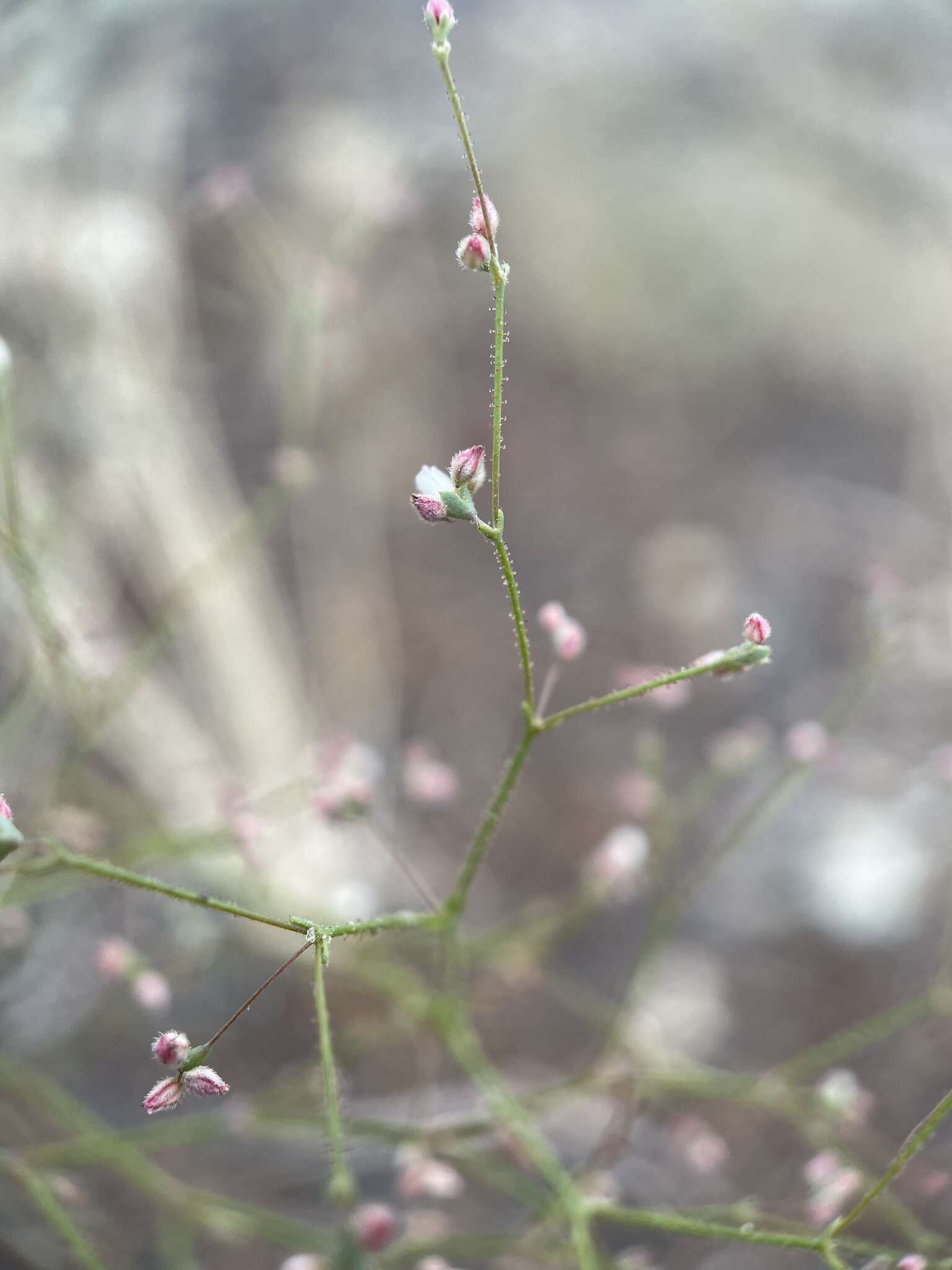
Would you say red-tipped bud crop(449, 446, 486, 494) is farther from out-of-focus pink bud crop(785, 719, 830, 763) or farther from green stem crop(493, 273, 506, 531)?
out-of-focus pink bud crop(785, 719, 830, 763)

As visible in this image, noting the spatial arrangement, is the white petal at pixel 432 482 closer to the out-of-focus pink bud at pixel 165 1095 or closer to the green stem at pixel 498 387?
the green stem at pixel 498 387

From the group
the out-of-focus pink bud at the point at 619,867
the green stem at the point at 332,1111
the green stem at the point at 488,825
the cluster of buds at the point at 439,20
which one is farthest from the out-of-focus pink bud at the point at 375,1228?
the cluster of buds at the point at 439,20

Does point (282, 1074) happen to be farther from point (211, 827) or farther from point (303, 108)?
point (303, 108)

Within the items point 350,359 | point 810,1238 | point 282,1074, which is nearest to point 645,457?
point 350,359

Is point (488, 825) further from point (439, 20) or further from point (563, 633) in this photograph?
point (439, 20)

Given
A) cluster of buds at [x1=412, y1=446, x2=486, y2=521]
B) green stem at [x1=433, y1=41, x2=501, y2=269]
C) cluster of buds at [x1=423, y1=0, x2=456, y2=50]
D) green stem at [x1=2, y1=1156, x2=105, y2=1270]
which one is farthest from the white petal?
green stem at [x1=2, y1=1156, x2=105, y2=1270]
